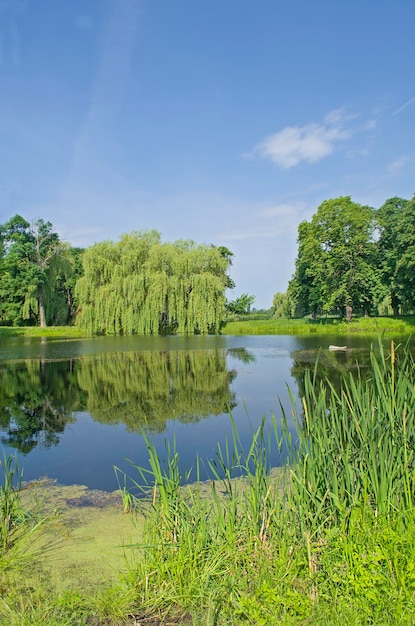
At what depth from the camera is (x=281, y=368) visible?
47.5 ft

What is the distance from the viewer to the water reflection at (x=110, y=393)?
8.41m

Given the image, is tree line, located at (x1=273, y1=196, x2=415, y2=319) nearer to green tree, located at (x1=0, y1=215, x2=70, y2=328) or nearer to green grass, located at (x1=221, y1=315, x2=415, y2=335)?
green grass, located at (x1=221, y1=315, x2=415, y2=335)

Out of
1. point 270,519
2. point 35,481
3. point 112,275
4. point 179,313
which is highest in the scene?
point 112,275

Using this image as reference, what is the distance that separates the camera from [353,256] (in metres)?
31.9

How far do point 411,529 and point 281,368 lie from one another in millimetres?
11881

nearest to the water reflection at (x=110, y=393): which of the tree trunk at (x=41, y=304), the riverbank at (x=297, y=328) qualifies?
the riverbank at (x=297, y=328)

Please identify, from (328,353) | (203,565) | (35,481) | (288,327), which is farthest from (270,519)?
(288,327)

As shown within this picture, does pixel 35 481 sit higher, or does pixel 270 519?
pixel 270 519

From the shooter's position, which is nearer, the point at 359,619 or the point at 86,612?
the point at 359,619

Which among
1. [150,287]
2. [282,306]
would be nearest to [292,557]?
[150,287]

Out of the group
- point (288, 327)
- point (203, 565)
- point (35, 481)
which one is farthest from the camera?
point (288, 327)

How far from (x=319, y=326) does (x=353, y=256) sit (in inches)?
217

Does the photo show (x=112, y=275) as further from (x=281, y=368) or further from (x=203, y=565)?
(x=203, y=565)

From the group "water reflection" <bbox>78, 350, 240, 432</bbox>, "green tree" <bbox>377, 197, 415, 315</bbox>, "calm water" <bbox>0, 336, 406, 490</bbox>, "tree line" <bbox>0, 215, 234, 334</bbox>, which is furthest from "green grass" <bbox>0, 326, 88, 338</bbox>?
"green tree" <bbox>377, 197, 415, 315</bbox>
